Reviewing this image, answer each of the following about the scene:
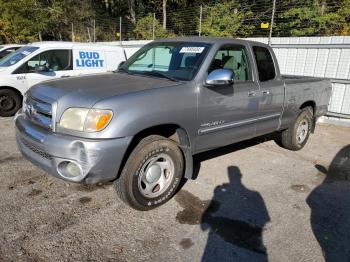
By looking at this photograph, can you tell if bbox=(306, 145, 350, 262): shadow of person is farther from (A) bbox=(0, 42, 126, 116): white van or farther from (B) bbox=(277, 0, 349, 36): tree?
(B) bbox=(277, 0, 349, 36): tree

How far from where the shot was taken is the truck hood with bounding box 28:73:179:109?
10.6 ft

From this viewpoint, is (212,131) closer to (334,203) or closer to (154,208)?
(154,208)

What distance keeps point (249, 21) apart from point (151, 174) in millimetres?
11760

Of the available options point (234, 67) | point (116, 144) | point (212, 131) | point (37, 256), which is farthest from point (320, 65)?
point (37, 256)

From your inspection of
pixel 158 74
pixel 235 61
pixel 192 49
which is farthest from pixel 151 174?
pixel 235 61

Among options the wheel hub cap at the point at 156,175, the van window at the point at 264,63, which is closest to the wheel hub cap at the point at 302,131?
the van window at the point at 264,63

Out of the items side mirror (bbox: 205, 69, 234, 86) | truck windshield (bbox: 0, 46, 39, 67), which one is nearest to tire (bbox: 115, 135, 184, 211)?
side mirror (bbox: 205, 69, 234, 86)

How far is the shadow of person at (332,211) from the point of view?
10.3 feet

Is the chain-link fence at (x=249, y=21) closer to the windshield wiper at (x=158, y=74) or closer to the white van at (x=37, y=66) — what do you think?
the white van at (x=37, y=66)

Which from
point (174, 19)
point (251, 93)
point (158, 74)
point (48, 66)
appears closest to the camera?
point (158, 74)

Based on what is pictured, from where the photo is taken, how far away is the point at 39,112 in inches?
139

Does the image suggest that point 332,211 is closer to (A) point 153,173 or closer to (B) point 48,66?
(A) point 153,173

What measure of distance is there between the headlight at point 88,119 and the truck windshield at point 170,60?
1.19 m

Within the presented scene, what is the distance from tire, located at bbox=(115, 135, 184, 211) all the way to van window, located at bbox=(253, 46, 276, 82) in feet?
6.65
